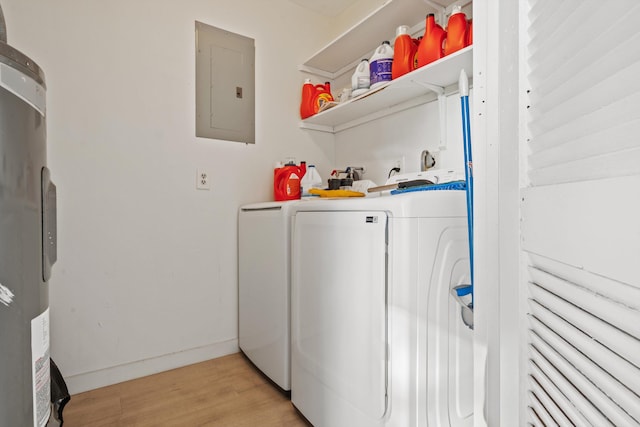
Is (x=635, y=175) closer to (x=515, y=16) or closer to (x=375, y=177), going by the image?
(x=515, y=16)

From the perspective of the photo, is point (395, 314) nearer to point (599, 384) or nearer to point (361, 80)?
point (599, 384)

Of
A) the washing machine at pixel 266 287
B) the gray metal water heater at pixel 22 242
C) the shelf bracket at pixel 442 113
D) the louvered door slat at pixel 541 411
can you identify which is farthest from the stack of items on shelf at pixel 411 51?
the gray metal water heater at pixel 22 242

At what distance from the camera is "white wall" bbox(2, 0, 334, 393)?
1.64m

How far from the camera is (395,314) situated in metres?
1.01

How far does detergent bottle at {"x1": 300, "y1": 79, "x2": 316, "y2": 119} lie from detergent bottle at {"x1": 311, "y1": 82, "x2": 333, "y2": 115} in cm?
2

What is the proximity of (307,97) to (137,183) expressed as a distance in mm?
1314

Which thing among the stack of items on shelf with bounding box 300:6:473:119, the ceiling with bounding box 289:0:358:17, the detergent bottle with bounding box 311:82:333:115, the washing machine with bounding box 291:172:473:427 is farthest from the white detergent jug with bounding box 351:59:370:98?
the washing machine with bounding box 291:172:473:427

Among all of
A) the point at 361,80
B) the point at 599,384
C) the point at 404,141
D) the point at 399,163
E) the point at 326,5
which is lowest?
the point at 599,384

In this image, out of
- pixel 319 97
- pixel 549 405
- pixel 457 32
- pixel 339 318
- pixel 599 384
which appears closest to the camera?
pixel 599 384

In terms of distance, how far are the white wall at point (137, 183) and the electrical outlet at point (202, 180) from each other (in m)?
0.03

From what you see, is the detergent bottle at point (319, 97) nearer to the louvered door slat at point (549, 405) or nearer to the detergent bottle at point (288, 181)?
the detergent bottle at point (288, 181)

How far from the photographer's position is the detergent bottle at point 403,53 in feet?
5.49

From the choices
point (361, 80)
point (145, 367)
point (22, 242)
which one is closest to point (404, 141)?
point (361, 80)

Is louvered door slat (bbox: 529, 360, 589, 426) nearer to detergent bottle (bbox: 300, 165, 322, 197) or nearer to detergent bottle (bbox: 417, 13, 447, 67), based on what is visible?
detergent bottle (bbox: 417, 13, 447, 67)
